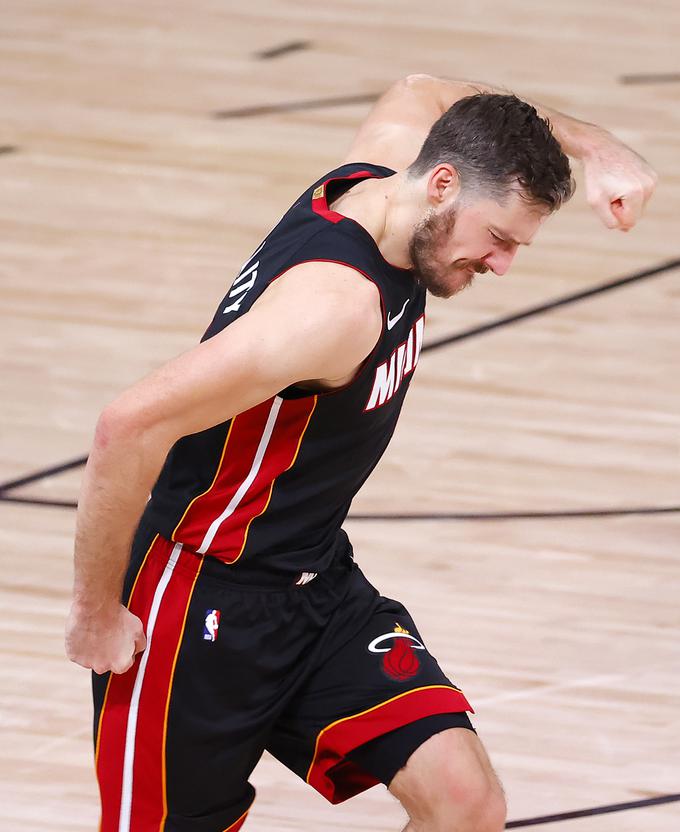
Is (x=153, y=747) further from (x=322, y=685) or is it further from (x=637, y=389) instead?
(x=637, y=389)

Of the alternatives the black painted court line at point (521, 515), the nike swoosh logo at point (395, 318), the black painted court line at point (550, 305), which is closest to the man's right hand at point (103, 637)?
the nike swoosh logo at point (395, 318)

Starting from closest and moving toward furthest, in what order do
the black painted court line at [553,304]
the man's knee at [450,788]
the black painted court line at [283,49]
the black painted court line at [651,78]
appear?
the man's knee at [450,788], the black painted court line at [553,304], the black painted court line at [651,78], the black painted court line at [283,49]

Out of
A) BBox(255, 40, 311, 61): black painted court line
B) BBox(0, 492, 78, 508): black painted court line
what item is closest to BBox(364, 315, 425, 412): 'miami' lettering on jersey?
BBox(0, 492, 78, 508): black painted court line

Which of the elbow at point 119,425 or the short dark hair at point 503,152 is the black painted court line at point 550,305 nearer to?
the short dark hair at point 503,152

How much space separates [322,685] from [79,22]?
239 inches

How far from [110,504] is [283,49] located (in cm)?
582

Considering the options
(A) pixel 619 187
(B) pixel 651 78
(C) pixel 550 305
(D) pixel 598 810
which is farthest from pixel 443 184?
(B) pixel 651 78

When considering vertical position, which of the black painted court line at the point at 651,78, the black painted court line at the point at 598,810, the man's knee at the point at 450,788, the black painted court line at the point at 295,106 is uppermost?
the man's knee at the point at 450,788

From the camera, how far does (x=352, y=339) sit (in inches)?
83.0

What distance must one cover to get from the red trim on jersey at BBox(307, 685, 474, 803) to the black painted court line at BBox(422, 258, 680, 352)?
2602mm

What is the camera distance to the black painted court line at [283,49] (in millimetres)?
7520

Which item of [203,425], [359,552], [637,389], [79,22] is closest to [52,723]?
[359,552]

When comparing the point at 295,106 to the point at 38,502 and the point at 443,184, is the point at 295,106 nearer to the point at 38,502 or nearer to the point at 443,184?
the point at 38,502

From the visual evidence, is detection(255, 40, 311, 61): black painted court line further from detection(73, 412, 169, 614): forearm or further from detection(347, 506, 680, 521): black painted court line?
detection(73, 412, 169, 614): forearm
